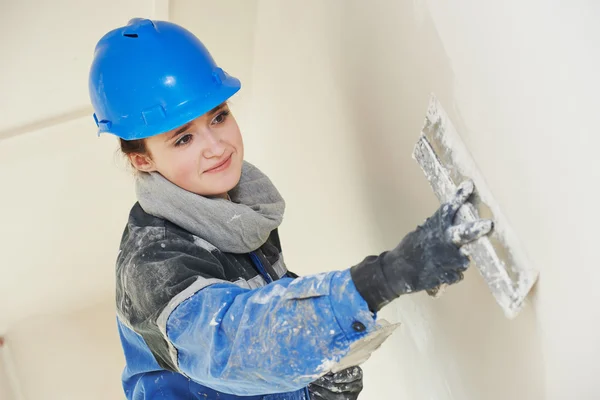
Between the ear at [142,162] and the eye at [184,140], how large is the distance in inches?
3.4

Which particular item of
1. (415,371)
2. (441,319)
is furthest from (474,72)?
(415,371)

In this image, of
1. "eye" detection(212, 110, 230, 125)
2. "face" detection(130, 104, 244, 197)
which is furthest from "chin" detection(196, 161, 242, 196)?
"eye" detection(212, 110, 230, 125)

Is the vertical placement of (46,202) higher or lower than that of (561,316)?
higher

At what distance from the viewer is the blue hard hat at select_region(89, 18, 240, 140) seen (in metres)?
1.57

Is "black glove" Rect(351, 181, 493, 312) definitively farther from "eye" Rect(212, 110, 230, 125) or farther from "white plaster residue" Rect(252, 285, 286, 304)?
"eye" Rect(212, 110, 230, 125)

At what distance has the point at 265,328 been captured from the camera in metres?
1.18

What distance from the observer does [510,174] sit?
1163 millimetres

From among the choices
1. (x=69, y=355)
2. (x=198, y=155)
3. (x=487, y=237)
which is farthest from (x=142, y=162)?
(x=69, y=355)

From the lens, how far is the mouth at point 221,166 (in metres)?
1.63

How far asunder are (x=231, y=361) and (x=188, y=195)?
489 mm

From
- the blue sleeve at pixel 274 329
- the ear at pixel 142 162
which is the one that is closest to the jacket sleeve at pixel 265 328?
the blue sleeve at pixel 274 329

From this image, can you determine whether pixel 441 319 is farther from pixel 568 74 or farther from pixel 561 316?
pixel 568 74

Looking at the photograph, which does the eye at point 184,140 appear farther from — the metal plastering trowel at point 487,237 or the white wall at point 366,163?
the metal plastering trowel at point 487,237

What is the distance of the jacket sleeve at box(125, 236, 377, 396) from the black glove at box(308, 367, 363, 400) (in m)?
0.46
